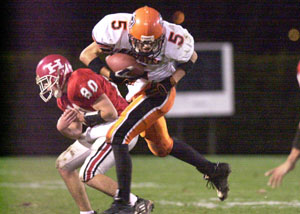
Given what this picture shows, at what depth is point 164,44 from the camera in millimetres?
3879

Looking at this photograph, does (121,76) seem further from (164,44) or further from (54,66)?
(54,66)

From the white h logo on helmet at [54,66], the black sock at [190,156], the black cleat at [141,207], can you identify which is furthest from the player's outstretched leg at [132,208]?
the white h logo on helmet at [54,66]

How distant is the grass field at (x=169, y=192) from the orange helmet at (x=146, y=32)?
1.28 metres

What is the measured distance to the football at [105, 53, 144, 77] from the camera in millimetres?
3827

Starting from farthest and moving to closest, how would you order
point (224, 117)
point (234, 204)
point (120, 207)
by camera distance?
point (224, 117) → point (234, 204) → point (120, 207)

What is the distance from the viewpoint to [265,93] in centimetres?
1033

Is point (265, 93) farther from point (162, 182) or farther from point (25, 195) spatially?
point (25, 195)

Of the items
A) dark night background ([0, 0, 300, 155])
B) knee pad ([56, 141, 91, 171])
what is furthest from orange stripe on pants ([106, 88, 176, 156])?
dark night background ([0, 0, 300, 155])

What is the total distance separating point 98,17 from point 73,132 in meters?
8.88

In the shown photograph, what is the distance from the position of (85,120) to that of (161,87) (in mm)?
533

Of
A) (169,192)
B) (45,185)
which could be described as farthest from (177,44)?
(45,185)

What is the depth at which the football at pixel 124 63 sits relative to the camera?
3.83m

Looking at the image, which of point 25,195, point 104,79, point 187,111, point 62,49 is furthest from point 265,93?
point 104,79

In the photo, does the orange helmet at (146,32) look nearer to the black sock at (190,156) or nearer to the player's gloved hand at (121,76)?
the player's gloved hand at (121,76)
